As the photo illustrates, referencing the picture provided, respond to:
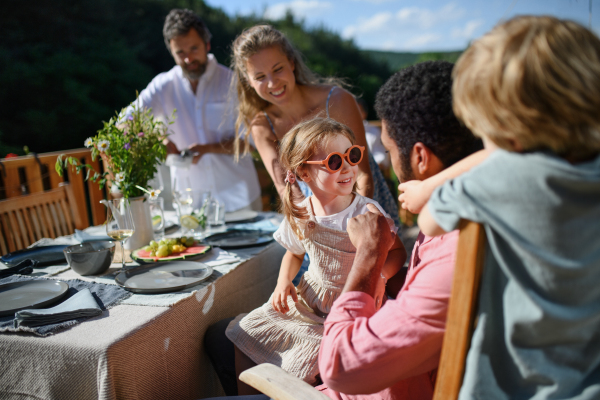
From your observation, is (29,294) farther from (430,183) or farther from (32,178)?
(32,178)

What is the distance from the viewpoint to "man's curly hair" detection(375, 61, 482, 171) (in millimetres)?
978

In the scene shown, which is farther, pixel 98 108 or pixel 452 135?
pixel 98 108

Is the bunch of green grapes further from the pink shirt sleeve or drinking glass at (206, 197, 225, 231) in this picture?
the pink shirt sleeve

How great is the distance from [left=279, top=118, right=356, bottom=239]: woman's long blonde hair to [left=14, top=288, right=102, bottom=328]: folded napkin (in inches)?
28.8

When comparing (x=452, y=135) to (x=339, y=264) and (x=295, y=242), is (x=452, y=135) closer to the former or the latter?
(x=339, y=264)

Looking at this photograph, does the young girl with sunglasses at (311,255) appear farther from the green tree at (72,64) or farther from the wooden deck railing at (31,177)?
the green tree at (72,64)

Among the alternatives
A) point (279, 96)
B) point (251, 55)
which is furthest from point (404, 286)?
point (251, 55)

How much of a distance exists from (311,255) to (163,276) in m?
0.57

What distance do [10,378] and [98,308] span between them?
30cm

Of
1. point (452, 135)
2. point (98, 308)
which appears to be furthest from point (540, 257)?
point (98, 308)

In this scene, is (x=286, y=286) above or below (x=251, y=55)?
below

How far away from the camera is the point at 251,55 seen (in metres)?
2.19

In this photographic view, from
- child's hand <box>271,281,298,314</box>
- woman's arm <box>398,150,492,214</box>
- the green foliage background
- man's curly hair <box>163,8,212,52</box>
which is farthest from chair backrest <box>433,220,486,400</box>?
the green foliage background

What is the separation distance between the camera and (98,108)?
844 cm
